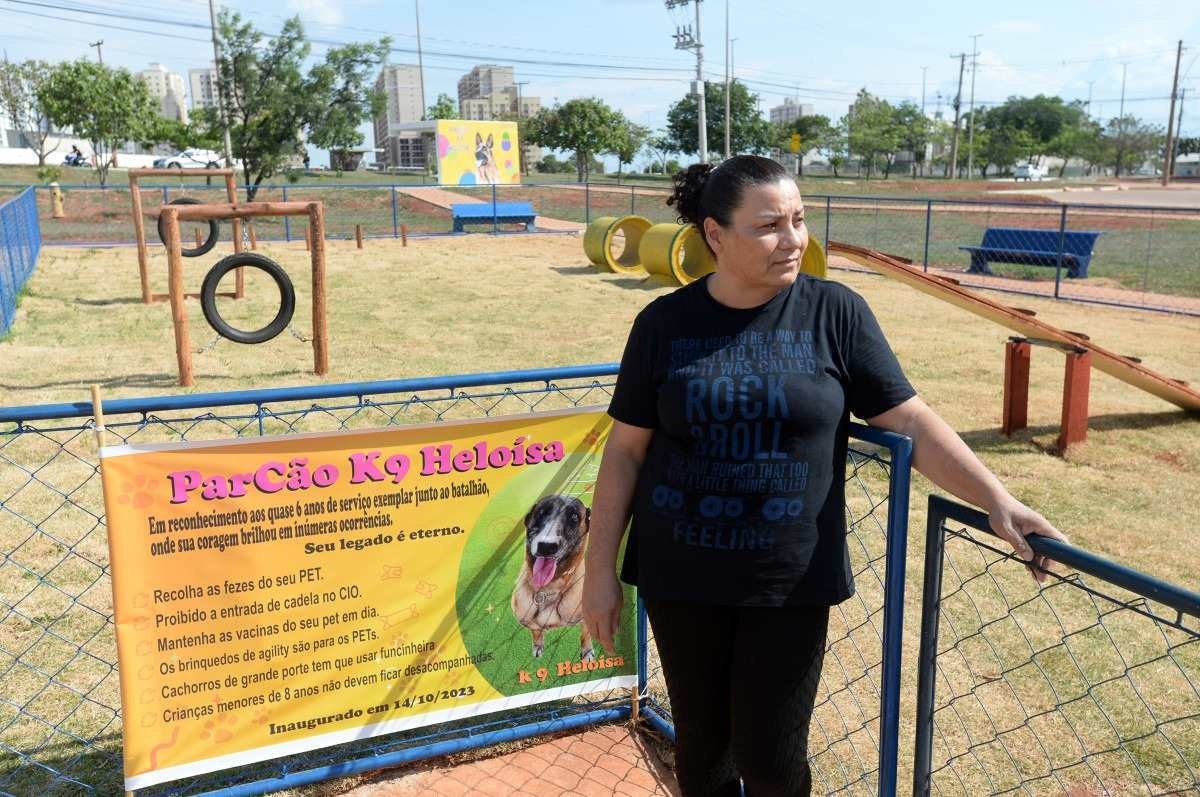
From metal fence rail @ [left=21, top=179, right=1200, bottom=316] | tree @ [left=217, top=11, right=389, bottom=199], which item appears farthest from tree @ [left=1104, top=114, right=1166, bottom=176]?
tree @ [left=217, top=11, right=389, bottom=199]

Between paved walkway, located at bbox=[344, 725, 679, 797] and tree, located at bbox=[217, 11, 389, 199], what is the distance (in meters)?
29.3

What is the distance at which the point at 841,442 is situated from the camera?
2070 mm

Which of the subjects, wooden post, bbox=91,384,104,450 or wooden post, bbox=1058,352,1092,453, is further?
wooden post, bbox=1058,352,1092,453

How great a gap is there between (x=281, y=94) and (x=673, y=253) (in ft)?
67.5

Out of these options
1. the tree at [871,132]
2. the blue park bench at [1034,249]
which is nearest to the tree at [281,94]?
the blue park bench at [1034,249]

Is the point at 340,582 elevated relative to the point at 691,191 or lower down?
lower down

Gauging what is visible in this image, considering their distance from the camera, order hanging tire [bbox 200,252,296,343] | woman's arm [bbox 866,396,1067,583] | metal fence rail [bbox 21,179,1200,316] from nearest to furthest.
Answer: woman's arm [bbox 866,396,1067,583], hanging tire [bbox 200,252,296,343], metal fence rail [bbox 21,179,1200,316]

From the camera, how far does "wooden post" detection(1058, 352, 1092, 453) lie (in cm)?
673

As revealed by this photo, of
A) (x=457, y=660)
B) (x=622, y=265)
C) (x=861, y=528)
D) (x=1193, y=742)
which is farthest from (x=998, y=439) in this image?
(x=622, y=265)

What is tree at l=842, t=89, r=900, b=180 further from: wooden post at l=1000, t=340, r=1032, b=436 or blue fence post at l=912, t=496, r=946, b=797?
blue fence post at l=912, t=496, r=946, b=797

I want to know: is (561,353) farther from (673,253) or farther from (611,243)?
(611,243)

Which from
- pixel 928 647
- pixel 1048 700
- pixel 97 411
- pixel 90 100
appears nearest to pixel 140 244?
pixel 97 411

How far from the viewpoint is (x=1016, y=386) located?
7016mm

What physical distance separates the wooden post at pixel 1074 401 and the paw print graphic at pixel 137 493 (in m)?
6.12
